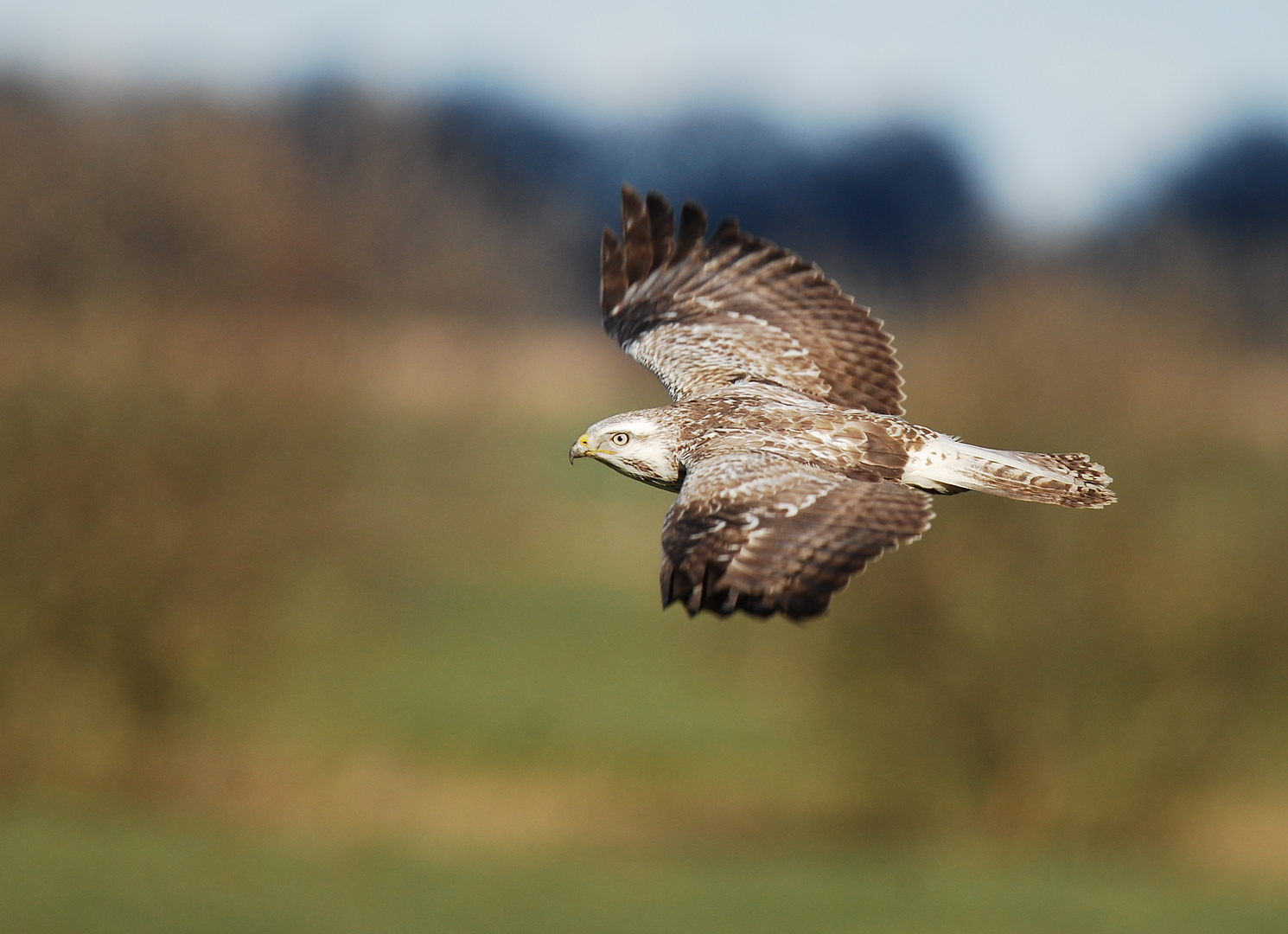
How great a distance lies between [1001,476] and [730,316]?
2933 millimetres

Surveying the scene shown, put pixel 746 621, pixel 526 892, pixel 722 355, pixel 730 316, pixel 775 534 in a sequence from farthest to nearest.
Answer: pixel 526 892
pixel 746 621
pixel 730 316
pixel 722 355
pixel 775 534

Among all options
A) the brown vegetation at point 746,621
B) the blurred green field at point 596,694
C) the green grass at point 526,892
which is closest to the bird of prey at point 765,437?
the blurred green field at point 596,694

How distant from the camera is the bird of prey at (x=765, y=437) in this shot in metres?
5.82

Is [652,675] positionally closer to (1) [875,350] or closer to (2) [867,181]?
(1) [875,350]

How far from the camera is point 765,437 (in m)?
6.86

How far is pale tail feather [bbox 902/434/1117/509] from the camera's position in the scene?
270 inches

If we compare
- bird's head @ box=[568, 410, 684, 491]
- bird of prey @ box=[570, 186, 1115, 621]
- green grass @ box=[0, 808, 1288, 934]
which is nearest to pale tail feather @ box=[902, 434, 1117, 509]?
bird of prey @ box=[570, 186, 1115, 621]

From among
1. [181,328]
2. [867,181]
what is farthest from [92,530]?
[867,181]

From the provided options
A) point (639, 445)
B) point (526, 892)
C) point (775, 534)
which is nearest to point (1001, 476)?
point (775, 534)

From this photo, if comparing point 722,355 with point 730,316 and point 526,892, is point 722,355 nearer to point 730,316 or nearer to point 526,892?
point 730,316

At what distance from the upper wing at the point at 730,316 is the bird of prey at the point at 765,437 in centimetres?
1

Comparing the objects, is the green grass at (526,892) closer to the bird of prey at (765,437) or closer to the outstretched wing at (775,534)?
the bird of prey at (765,437)

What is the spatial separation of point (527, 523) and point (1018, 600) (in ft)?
117

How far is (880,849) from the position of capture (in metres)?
36.0
